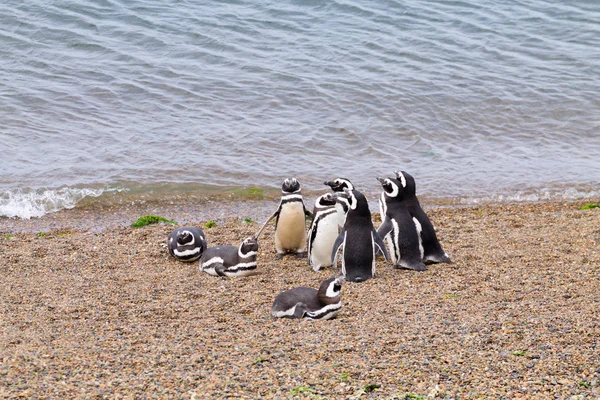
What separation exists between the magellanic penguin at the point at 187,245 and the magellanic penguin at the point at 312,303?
6.45 feet

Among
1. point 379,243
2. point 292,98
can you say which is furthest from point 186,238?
point 292,98

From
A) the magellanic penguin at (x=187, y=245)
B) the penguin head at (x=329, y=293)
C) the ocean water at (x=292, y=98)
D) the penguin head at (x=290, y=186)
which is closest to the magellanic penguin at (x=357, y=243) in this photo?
the penguin head at (x=290, y=186)

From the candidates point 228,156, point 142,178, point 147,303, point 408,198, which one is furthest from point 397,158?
point 147,303

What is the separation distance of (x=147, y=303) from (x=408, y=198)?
2692mm

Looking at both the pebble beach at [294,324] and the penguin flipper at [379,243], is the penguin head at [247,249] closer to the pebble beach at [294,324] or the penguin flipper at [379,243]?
the pebble beach at [294,324]

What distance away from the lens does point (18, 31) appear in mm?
18031

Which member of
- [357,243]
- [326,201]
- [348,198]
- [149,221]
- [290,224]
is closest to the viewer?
[357,243]

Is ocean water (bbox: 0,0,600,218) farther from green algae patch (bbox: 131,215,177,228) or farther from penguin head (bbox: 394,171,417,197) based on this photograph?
penguin head (bbox: 394,171,417,197)

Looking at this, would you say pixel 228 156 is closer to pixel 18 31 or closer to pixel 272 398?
pixel 18 31

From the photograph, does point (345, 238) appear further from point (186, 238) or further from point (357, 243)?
point (186, 238)

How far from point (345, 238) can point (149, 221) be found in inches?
136

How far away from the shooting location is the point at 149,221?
9.97 m

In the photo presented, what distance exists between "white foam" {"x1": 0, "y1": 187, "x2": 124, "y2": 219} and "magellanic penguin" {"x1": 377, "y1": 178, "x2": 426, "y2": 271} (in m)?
4.97

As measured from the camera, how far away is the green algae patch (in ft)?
32.3
